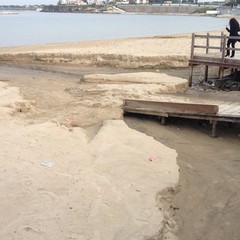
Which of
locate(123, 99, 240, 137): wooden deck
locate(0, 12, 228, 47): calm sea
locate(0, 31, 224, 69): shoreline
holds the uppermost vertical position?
locate(123, 99, 240, 137): wooden deck

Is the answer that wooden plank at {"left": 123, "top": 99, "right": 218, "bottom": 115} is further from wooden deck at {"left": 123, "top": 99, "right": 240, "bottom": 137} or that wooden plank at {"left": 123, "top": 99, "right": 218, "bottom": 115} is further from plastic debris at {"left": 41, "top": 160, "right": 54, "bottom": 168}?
plastic debris at {"left": 41, "top": 160, "right": 54, "bottom": 168}

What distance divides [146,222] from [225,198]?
84.6 inches

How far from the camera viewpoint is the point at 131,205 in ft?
21.9

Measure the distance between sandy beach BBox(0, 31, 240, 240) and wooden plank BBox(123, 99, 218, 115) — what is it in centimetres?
34

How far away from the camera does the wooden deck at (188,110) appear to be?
10984 mm

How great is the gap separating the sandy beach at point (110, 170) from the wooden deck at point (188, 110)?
29 cm

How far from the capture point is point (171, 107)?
38.4 feet

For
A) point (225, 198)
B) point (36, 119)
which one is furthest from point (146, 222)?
point (36, 119)

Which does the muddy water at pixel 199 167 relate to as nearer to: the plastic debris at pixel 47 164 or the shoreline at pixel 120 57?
the plastic debris at pixel 47 164

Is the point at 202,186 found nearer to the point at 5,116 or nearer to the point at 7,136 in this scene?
the point at 7,136

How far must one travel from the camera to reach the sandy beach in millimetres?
6148

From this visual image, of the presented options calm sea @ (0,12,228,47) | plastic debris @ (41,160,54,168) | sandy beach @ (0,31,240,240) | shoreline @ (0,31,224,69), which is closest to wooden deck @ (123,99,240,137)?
sandy beach @ (0,31,240,240)

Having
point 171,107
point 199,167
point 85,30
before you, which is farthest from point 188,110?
point 85,30

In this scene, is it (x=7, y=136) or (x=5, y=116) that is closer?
(x=7, y=136)
